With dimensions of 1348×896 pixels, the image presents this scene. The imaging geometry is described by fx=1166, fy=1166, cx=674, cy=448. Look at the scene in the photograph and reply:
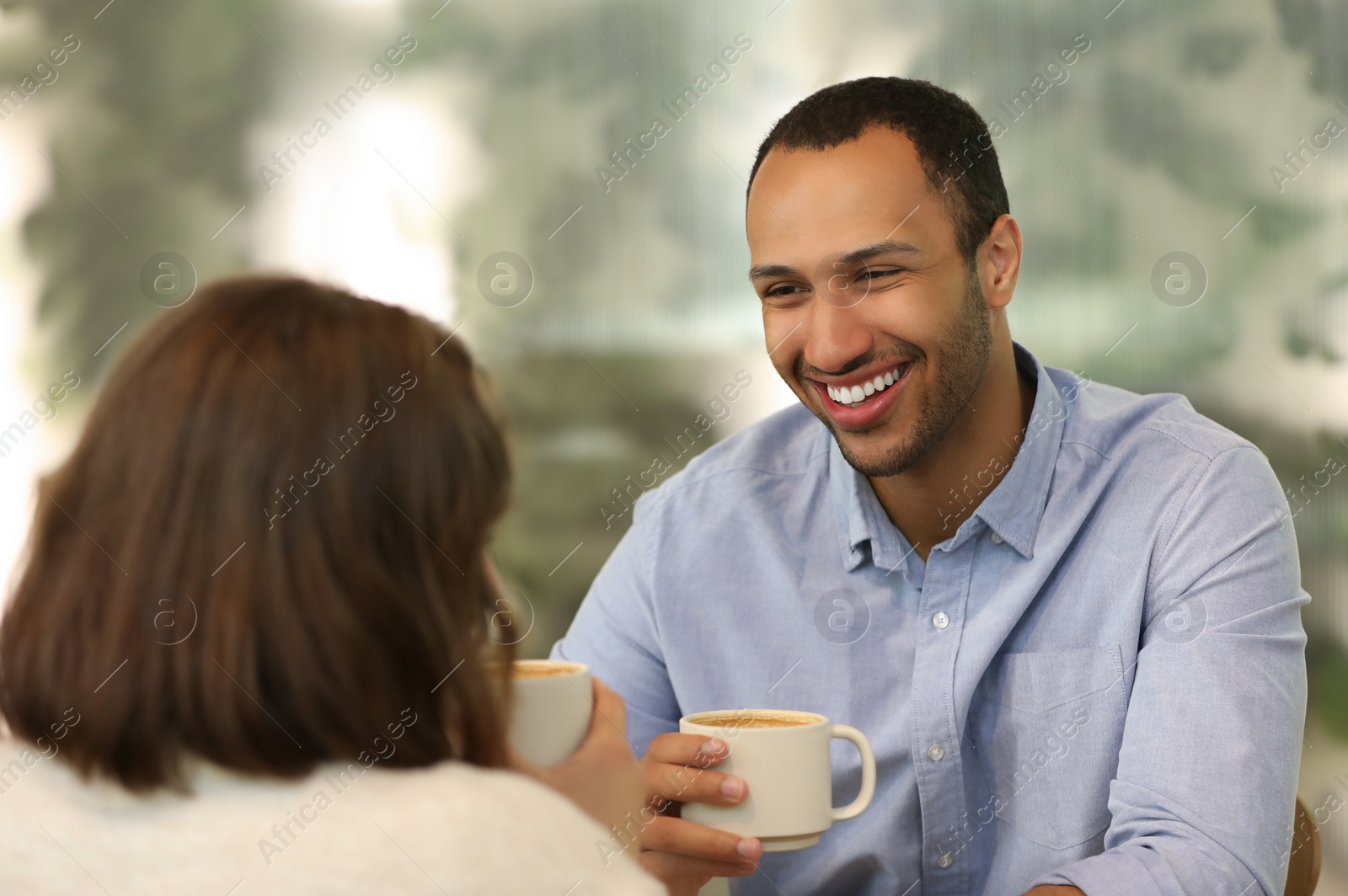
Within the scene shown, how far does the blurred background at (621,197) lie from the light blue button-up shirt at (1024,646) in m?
0.52

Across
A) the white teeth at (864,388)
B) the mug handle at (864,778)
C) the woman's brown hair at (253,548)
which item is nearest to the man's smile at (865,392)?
the white teeth at (864,388)

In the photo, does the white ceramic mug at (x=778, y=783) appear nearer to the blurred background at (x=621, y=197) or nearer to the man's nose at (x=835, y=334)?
the man's nose at (x=835, y=334)

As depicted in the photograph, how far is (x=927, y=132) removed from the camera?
1.31m

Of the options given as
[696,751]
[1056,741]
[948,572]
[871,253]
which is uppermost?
[871,253]

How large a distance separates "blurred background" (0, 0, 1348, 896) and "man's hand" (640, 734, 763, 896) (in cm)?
99

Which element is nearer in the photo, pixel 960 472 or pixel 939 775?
pixel 939 775

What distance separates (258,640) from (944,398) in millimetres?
886

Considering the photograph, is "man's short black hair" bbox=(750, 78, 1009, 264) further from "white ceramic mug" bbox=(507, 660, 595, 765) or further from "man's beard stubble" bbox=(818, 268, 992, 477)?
"white ceramic mug" bbox=(507, 660, 595, 765)

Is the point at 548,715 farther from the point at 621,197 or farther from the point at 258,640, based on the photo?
the point at 621,197

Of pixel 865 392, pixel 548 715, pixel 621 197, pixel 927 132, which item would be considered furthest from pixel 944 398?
pixel 621 197

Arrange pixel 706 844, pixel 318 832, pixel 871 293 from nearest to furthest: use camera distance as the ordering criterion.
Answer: pixel 318 832, pixel 706 844, pixel 871 293

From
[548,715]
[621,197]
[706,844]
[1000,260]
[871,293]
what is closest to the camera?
[548,715]

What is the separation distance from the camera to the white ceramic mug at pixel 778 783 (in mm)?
917

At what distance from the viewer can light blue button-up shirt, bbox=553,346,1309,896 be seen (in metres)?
1.02
